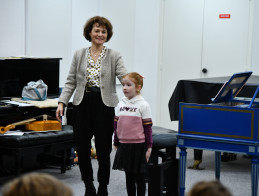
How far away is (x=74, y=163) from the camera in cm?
591

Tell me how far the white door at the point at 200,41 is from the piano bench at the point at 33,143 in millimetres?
3108

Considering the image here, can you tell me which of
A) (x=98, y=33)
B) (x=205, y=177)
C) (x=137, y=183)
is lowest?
(x=205, y=177)

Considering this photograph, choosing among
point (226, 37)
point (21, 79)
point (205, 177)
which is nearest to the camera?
point (21, 79)

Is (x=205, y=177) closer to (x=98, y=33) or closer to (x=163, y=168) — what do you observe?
(x=163, y=168)

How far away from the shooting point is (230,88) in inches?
168

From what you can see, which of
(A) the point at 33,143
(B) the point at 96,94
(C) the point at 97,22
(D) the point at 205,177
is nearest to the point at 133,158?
(B) the point at 96,94

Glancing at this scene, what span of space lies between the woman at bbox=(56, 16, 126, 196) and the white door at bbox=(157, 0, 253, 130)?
3814 millimetres

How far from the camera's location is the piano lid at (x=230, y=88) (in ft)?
13.6

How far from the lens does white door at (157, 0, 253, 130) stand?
7.57m

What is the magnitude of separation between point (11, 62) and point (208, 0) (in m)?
3.59

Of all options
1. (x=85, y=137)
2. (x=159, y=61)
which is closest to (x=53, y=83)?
(x=85, y=137)

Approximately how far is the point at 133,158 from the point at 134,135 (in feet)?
0.57

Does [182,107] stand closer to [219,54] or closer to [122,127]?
[122,127]

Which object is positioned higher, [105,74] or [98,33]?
[98,33]
